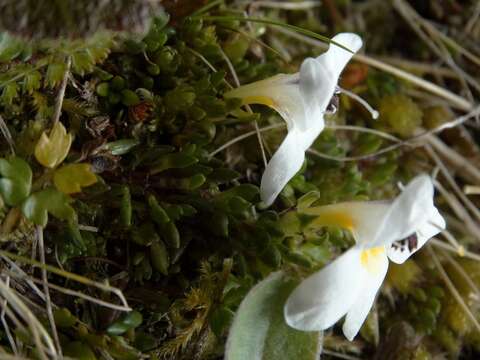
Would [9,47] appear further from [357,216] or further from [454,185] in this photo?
[454,185]

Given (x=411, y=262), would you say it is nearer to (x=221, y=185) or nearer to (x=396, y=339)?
(x=396, y=339)

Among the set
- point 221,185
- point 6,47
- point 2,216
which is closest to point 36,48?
point 6,47

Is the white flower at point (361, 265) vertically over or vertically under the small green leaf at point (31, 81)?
under

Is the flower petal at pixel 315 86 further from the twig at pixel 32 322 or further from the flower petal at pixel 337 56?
the twig at pixel 32 322

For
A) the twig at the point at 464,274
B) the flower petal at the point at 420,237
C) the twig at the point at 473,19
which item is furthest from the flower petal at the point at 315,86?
the twig at the point at 473,19

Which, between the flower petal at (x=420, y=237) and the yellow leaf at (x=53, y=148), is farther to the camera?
the flower petal at (x=420, y=237)

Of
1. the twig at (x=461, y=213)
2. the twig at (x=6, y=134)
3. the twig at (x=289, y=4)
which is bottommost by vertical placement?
the twig at (x=461, y=213)

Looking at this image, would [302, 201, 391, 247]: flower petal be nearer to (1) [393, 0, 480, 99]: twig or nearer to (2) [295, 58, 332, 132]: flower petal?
(2) [295, 58, 332, 132]: flower petal
